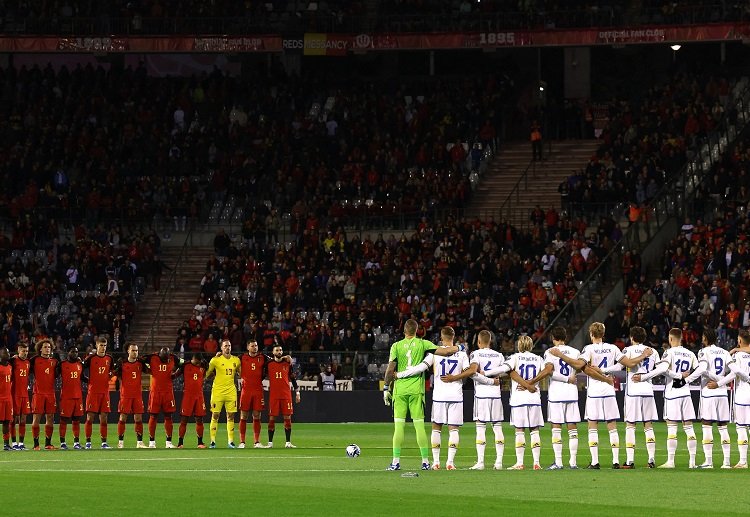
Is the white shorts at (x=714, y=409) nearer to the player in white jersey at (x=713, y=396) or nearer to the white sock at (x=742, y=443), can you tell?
the player in white jersey at (x=713, y=396)

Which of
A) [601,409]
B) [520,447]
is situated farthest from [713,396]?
[520,447]

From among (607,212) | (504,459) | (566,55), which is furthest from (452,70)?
(504,459)

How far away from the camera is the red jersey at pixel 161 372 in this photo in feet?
105

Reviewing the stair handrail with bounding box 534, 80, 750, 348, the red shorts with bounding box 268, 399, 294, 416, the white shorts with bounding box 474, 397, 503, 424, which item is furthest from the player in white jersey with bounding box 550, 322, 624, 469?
the stair handrail with bounding box 534, 80, 750, 348

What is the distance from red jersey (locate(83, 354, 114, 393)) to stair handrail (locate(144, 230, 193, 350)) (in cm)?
1776

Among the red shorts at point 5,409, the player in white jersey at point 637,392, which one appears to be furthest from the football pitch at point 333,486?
the red shorts at point 5,409

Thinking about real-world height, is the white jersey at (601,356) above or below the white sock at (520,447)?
above

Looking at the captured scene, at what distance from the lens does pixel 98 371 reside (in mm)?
32438

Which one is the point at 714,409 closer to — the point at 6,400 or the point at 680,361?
the point at 680,361

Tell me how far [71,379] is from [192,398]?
8.12ft

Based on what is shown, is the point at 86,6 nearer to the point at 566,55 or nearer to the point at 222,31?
the point at 222,31

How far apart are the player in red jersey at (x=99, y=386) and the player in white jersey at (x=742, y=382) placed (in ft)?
41.9

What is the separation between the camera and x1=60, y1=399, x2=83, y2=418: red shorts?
31812mm

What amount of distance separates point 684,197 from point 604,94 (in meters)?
11.0
